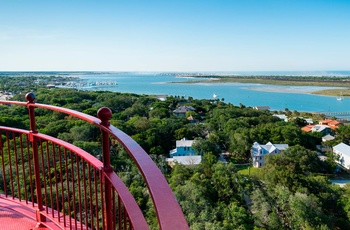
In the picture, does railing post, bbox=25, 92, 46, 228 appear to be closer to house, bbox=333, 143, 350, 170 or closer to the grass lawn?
the grass lawn

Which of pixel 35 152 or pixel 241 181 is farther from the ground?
pixel 35 152

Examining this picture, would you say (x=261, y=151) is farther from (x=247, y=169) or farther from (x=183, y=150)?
(x=183, y=150)

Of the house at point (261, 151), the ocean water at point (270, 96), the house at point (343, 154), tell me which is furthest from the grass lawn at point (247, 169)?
the ocean water at point (270, 96)

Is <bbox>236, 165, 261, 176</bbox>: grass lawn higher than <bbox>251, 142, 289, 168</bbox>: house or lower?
lower

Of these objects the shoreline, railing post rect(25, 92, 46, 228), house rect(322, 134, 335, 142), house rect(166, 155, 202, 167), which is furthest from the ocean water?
railing post rect(25, 92, 46, 228)

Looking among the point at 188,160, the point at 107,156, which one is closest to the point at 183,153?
the point at 188,160

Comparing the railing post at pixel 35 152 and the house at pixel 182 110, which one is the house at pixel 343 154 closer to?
the house at pixel 182 110

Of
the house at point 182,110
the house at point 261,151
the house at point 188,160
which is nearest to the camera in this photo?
the house at point 188,160
